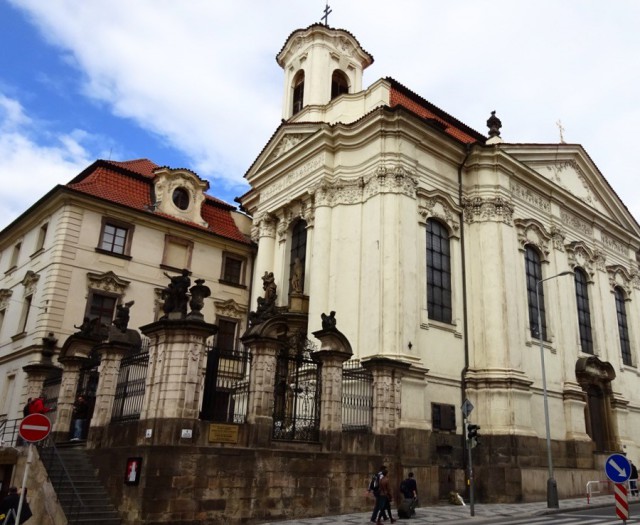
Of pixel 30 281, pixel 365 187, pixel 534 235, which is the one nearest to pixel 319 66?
pixel 365 187

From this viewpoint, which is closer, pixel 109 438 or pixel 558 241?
pixel 109 438

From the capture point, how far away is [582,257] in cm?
3009

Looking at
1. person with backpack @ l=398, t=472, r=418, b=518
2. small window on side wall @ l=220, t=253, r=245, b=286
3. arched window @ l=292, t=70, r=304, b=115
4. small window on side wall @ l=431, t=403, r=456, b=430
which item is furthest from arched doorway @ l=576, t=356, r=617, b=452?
arched window @ l=292, t=70, r=304, b=115

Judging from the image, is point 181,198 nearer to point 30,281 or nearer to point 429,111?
point 30,281

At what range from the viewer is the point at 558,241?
28.5 meters

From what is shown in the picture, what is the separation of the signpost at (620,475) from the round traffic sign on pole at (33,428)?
9540 mm

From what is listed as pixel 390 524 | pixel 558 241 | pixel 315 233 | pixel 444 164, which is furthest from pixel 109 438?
pixel 558 241

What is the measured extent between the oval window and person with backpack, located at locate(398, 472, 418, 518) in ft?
60.5

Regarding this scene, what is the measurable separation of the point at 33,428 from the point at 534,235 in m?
22.5

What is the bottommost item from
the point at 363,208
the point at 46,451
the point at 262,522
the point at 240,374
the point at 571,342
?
the point at 262,522

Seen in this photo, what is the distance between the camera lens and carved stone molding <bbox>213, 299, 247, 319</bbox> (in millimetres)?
29203

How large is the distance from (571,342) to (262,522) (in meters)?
18.1

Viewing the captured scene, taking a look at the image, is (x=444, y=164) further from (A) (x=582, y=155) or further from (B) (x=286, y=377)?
(B) (x=286, y=377)

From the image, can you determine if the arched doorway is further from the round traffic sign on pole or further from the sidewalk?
the round traffic sign on pole
